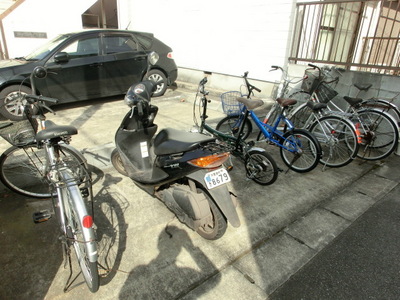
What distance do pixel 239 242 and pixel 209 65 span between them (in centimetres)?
686

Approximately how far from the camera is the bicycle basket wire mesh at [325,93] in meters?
4.46

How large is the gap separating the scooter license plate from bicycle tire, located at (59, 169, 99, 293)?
987mm

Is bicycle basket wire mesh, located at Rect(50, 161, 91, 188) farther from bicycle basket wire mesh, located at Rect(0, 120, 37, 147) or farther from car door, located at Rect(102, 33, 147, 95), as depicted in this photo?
car door, located at Rect(102, 33, 147, 95)

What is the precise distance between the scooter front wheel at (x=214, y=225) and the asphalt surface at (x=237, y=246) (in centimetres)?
9

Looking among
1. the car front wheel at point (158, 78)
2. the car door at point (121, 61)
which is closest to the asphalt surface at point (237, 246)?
the car door at point (121, 61)

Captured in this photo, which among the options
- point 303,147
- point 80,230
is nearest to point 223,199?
point 80,230

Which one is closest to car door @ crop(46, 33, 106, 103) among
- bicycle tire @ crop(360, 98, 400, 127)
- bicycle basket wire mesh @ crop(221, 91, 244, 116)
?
bicycle basket wire mesh @ crop(221, 91, 244, 116)

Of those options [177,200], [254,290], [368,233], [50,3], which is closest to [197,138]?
[177,200]

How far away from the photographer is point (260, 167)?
11.0 feet

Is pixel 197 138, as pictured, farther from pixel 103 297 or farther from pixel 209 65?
pixel 209 65

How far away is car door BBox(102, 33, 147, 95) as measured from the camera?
618 centimetres

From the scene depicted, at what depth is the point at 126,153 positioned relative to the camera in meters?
3.12

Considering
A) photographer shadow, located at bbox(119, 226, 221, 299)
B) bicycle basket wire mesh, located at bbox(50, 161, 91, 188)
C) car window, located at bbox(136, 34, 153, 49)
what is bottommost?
photographer shadow, located at bbox(119, 226, 221, 299)

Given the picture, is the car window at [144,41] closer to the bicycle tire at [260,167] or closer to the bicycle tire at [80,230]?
the bicycle tire at [260,167]
